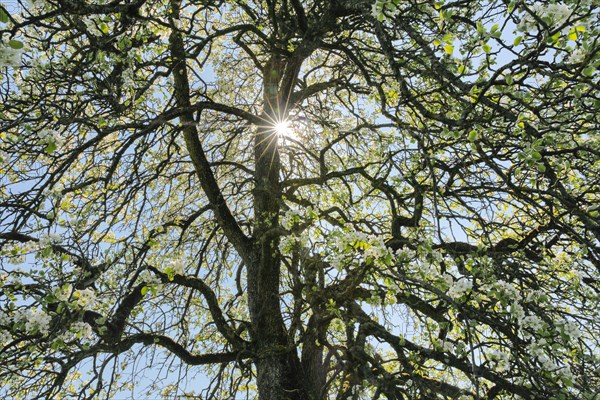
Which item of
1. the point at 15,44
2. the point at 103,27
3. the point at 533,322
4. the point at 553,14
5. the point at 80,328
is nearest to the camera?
the point at 15,44

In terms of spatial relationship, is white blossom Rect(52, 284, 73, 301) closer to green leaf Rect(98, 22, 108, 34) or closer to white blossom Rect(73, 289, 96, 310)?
white blossom Rect(73, 289, 96, 310)

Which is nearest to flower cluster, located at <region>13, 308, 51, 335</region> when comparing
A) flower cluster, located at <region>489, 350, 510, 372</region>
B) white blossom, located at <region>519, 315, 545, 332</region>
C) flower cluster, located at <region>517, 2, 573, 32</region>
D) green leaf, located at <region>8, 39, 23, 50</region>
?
green leaf, located at <region>8, 39, 23, 50</region>

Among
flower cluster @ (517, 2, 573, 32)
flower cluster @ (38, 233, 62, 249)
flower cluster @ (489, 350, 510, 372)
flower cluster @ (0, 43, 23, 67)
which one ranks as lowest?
flower cluster @ (489, 350, 510, 372)

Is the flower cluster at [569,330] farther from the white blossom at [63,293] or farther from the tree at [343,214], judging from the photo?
the white blossom at [63,293]

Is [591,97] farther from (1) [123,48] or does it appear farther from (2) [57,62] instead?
(2) [57,62]

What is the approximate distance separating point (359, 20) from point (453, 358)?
4715 mm

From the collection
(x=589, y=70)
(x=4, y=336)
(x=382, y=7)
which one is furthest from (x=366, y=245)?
(x=4, y=336)

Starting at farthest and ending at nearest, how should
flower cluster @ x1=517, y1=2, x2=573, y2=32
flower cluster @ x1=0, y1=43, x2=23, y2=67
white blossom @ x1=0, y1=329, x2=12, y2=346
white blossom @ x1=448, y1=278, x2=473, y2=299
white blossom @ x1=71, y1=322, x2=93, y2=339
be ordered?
white blossom @ x1=71, y1=322, x2=93, y2=339, white blossom @ x1=0, y1=329, x2=12, y2=346, white blossom @ x1=448, y1=278, x2=473, y2=299, flower cluster @ x1=517, y1=2, x2=573, y2=32, flower cluster @ x1=0, y1=43, x2=23, y2=67

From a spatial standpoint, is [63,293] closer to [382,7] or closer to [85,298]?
[85,298]

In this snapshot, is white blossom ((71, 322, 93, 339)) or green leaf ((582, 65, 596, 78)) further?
white blossom ((71, 322, 93, 339))

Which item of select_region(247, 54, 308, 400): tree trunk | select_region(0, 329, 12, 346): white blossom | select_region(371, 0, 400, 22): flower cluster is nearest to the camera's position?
select_region(371, 0, 400, 22): flower cluster

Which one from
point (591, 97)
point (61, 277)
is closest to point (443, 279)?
point (591, 97)

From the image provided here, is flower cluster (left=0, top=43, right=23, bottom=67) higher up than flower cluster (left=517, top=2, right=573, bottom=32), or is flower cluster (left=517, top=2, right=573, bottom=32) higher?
flower cluster (left=0, top=43, right=23, bottom=67)

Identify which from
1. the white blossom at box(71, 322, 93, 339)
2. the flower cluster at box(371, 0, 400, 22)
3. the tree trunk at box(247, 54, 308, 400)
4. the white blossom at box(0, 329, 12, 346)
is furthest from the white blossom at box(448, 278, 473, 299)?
the white blossom at box(0, 329, 12, 346)
